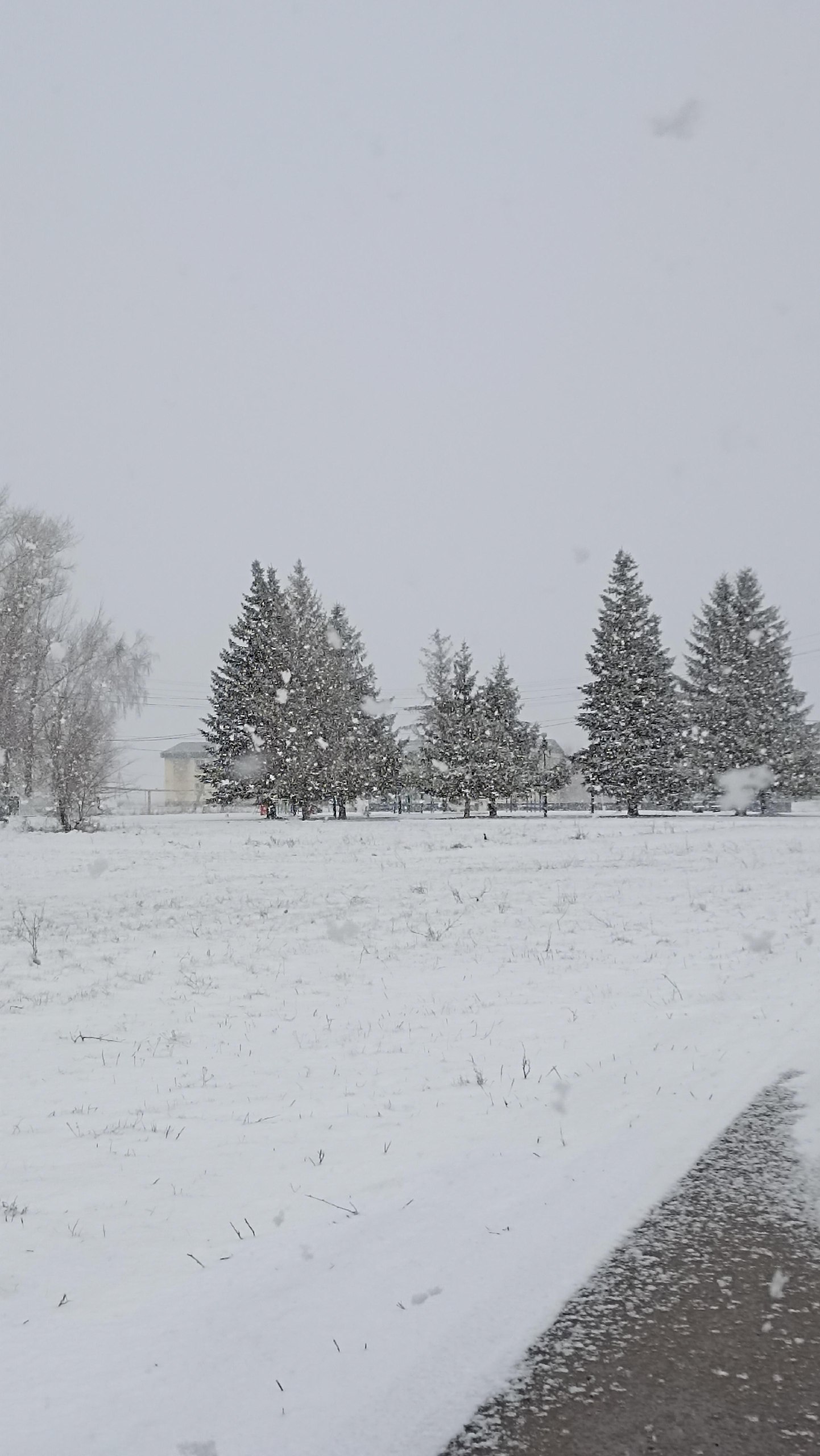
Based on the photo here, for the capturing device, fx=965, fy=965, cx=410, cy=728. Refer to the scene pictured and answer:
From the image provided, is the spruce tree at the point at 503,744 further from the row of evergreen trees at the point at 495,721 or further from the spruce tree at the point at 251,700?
the spruce tree at the point at 251,700

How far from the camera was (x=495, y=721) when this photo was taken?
5347cm

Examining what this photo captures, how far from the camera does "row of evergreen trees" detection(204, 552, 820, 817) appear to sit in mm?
45750

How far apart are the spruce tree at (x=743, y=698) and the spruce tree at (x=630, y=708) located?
241 centimetres

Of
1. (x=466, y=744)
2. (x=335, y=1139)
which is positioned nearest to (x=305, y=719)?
(x=466, y=744)

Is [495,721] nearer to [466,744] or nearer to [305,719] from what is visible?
[466,744]

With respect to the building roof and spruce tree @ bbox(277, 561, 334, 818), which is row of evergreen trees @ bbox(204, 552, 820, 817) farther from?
the building roof

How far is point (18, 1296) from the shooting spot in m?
3.21

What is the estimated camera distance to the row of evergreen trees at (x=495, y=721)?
45750mm

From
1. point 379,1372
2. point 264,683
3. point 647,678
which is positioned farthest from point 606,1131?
point 647,678

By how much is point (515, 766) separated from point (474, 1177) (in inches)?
1821

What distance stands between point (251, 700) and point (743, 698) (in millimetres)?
25365

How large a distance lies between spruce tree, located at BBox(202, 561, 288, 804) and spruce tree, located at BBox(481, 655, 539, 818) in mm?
10678

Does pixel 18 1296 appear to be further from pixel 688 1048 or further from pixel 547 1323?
pixel 688 1048

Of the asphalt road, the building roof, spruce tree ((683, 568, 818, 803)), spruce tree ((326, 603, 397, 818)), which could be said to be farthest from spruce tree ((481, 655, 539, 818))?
the building roof
